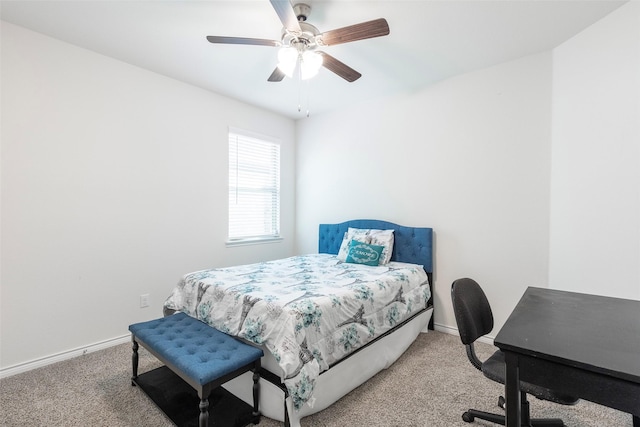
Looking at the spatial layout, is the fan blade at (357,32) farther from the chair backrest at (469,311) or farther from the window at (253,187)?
the window at (253,187)

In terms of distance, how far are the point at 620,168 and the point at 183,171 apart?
3900 millimetres

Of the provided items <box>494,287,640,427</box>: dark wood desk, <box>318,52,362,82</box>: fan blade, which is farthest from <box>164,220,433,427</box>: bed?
→ <box>318,52,362,82</box>: fan blade

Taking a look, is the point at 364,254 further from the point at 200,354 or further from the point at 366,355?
the point at 200,354

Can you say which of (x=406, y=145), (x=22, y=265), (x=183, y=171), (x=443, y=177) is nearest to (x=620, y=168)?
(x=443, y=177)

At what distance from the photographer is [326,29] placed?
2.30m

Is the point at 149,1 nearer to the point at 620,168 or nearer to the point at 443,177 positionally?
the point at 443,177

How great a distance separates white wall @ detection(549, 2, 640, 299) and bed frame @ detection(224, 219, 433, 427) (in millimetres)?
1158

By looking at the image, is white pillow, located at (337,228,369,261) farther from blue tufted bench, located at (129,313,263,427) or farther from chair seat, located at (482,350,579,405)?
chair seat, located at (482,350,579,405)

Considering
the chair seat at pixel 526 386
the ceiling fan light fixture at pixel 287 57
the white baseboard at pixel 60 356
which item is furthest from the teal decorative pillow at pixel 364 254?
the white baseboard at pixel 60 356

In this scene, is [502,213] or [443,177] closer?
[502,213]

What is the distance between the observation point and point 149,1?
2.00m

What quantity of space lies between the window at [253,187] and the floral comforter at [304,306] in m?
1.12

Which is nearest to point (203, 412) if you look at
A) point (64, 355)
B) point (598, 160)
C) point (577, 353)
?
point (577, 353)

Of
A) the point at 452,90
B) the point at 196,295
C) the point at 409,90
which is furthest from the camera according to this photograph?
the point at 409,90
